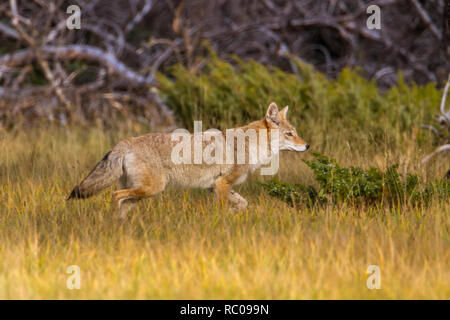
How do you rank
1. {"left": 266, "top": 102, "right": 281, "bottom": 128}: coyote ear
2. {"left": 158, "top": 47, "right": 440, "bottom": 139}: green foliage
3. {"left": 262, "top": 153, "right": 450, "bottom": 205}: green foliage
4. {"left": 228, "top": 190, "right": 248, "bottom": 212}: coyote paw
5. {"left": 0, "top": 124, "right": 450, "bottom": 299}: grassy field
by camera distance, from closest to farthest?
{"left": 0, "top": 124, "right": 450, "bottom": 299}: grassy field → {"left": 262, "top": 153, "right": 450, "bottom": 205}: green foliage → {"left": 228, "top": 190, "right": 248, "bottom": 212}: coyote paw → {"left": 266, "top": 102, "right": 281, "bottom": 128}: coyote ear → {"left": 158, "top": 47, "right": 440, "bottom": 139}: green foliage

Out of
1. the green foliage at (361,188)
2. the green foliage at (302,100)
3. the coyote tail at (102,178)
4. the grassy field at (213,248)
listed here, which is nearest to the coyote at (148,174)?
the coyote tail at (102,178)

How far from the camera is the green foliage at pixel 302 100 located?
9.02 metres

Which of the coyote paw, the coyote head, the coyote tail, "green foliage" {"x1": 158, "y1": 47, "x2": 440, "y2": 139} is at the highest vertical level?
"green foliage" {"x1": 158, "y1": 47, "x2": 440, "y2": 139}

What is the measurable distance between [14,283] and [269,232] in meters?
1.88

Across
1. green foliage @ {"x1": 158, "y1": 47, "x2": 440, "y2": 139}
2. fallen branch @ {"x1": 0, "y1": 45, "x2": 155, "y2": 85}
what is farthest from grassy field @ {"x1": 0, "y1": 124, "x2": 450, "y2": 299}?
fallen branch @ {"x1": 0, "y1": 45, "x2": 155, "y2": 85}

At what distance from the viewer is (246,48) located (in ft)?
50.6

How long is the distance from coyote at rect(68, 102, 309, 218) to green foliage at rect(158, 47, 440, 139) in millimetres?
2904

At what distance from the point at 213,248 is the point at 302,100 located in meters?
5.73

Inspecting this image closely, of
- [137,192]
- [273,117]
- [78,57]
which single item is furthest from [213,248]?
[78,57]

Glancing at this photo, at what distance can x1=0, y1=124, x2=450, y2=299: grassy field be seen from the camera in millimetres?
3512

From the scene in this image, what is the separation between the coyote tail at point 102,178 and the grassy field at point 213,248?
0.15 metres

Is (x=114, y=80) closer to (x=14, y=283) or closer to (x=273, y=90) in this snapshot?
(x=273, y=90)

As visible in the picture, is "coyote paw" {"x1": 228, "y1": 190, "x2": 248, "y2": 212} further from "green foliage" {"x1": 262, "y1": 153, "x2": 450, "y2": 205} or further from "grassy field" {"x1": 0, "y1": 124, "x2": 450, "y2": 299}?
"green foliage" {"x1": 262, "y1": 153, "x2": 450, "y2": 205}

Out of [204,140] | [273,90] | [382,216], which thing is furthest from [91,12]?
[382,216]
